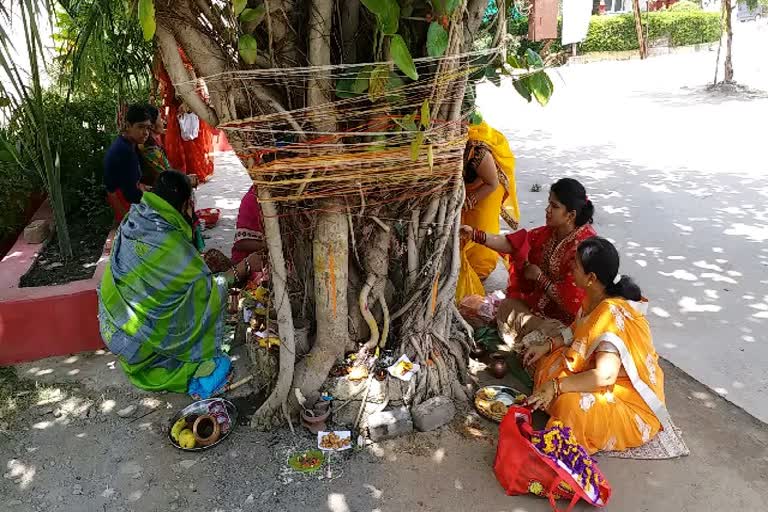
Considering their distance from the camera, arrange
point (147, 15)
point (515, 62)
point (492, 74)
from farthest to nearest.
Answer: point (492, 74), point (515, 62), point (147, 15)

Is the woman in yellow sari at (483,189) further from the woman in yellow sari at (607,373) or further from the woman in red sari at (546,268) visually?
the woman in yellow sari at (607,373)

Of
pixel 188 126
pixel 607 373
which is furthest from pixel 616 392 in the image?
pixel 188 126

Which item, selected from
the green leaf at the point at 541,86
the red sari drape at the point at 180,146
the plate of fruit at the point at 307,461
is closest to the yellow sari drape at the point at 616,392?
the green leaf at the point at 541,86

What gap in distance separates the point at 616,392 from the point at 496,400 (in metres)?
0.60

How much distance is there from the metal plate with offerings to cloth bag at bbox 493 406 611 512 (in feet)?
1.23

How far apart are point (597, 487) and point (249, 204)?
258cm

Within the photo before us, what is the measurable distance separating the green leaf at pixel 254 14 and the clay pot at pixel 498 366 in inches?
84.0

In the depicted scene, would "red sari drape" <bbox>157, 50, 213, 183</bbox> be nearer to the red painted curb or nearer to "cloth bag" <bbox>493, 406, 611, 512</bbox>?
the red painted curb

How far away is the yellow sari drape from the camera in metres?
2.54

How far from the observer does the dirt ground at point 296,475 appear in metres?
2.42

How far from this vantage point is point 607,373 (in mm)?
2498

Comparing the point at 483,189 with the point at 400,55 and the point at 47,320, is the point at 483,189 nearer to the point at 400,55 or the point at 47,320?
the point at 400,55

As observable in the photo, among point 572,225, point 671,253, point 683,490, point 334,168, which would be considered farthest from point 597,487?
point 671,253

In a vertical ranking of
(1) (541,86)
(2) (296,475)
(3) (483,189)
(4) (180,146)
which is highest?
(1) (541,86)
